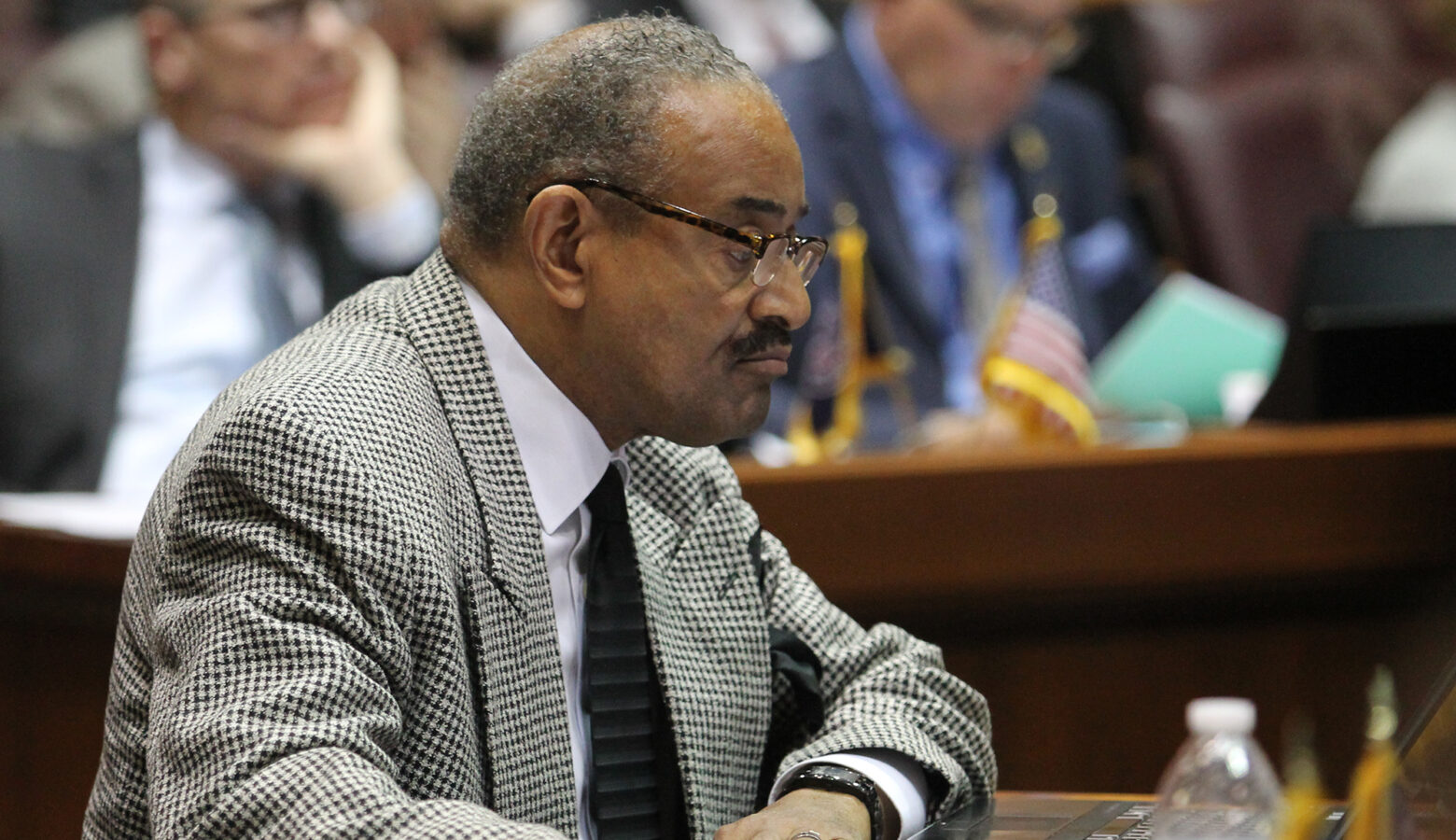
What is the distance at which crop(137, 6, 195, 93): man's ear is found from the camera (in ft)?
9.45

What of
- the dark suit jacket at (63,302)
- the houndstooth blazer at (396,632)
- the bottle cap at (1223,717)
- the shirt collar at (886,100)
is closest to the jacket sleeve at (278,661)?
the houndstooth blazer at (396,632)

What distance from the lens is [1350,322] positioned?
250 cm

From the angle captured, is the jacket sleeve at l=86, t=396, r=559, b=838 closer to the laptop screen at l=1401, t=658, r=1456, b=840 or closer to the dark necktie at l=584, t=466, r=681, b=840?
the dark necktie at l=584, t=466, r=681, b=840

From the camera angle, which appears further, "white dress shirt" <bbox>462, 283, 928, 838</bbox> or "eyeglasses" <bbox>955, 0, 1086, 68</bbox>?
"eyeglasses" <bbox>955, 0, 1086, 68</bbox>

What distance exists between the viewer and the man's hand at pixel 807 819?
1.30 meters

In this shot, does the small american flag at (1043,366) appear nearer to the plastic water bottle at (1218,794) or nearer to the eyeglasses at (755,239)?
the eyeglasses at (755,239)

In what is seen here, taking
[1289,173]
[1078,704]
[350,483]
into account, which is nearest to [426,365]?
[350,483]

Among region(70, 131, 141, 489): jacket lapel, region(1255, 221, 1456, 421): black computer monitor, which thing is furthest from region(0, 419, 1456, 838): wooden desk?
region(70, 131, 141, 489): jacket lapel

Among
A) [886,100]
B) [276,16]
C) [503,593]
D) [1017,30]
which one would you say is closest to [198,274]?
[276,16]

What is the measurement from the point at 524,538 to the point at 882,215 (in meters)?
1.99

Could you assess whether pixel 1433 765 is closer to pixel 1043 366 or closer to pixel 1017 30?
pixel 1043 366

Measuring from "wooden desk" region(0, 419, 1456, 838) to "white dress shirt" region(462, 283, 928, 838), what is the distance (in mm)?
739

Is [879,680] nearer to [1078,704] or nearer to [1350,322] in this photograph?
[1078,704]

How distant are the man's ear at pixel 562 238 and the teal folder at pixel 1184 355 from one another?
59.2 inches
